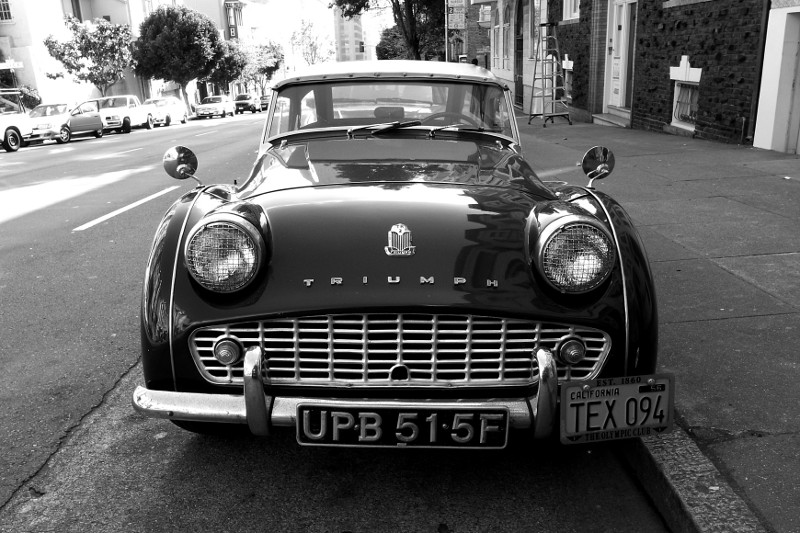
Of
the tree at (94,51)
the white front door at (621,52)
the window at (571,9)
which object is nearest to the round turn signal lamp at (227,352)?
the white front door at (621,52)

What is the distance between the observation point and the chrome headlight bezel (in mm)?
2545

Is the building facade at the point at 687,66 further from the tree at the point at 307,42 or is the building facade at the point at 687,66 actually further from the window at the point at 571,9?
the tree at the point at 307,42

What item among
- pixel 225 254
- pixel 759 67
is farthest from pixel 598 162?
pixel 759 67

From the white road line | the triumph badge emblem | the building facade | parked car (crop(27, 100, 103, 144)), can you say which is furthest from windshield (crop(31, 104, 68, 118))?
the triumph badge emblem

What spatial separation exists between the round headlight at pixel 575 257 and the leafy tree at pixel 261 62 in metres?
51.9

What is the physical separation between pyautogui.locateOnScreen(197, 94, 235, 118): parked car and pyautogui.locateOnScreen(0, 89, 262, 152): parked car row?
8368 mm

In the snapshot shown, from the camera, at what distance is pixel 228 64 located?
1918 inches

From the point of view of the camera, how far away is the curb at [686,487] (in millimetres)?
2377

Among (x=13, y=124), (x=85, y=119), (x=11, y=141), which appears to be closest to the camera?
(x=11, y=141)

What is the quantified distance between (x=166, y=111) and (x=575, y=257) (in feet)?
116

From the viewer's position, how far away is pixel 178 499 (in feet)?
9.12

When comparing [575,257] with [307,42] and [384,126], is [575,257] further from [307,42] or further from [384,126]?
[307,42]

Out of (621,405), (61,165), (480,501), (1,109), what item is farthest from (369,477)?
(1,109)

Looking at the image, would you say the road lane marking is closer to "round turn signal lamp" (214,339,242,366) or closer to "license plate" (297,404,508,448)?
"round turn signal lamp" (214,339,242,366)
